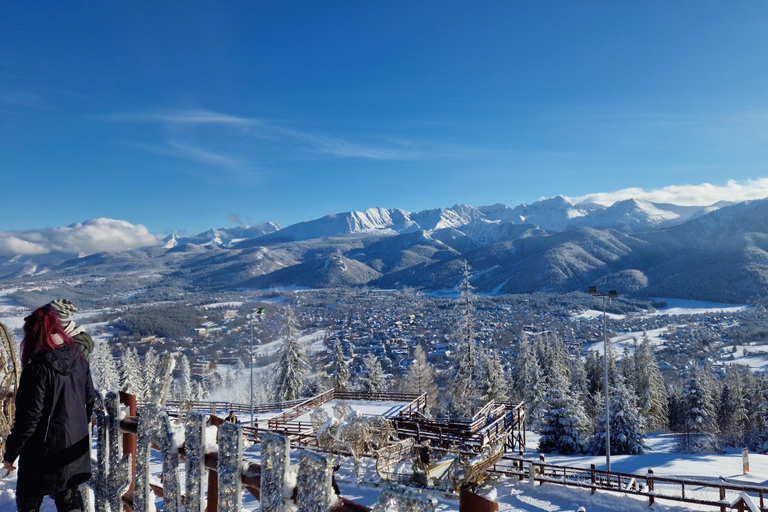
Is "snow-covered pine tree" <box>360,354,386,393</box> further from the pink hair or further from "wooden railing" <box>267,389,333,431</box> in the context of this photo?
the pink hair

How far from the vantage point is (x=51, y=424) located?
10.8 ft

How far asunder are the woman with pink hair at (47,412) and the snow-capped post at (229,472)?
162 cm

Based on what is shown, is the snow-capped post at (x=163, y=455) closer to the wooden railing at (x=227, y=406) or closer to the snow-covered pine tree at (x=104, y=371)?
the wooden railing at (x=227, y=406)

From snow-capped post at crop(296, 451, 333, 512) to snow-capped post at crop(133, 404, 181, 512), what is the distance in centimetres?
157

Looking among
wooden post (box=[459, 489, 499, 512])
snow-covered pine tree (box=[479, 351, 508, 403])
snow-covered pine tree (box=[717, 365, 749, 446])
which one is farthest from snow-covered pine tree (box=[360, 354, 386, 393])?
wooden post (box=[459, 489, 499, 512])

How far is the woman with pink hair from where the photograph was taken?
3119mm

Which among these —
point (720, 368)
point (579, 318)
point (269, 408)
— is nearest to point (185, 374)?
point (269, 408)

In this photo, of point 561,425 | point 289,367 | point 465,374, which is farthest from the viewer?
point 289,367

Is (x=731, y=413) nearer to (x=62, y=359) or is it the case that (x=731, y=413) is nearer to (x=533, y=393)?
(x=533, y=393)

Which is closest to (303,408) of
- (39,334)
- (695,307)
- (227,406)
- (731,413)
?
(227,406)

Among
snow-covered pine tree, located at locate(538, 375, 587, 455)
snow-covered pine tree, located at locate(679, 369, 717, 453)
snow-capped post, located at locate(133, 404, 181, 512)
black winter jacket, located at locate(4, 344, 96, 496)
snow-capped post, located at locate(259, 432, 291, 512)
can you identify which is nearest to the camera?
snow-capped post, located at locate(259, 432, 291, 512)

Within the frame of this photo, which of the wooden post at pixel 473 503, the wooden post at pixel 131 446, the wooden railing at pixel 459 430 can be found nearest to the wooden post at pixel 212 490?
the wooden post at pixel 131 446

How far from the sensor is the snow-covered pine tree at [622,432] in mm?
24938

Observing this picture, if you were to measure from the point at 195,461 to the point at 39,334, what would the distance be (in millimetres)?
1655
